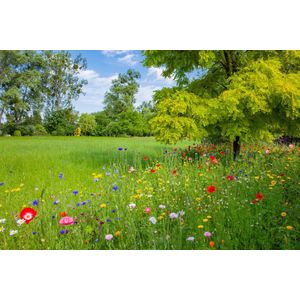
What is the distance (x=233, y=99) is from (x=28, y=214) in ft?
9.90

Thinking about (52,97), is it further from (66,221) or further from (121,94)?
(66,221)

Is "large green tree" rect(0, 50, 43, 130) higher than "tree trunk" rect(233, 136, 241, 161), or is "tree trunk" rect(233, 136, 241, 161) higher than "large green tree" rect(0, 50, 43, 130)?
"large green tree" rect(0, 50, 43, 130)

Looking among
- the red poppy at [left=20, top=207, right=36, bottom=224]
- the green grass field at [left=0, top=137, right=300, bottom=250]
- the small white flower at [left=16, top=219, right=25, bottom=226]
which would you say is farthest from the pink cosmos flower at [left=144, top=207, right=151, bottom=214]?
the small white flower at [left=16, top=219, right=25, bottom=226]

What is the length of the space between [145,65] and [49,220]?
233cm

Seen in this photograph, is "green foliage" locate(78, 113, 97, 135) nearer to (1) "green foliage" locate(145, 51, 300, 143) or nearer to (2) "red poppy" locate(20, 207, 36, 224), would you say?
(1) "green foliage" locate(145, 51, 300, 143)

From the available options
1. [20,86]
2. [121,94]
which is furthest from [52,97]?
[121,94]

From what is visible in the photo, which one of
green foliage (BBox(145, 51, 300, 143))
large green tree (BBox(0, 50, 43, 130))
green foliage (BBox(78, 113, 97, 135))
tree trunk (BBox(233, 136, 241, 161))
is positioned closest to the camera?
large green tree (BBox(0, 50, 43, 130))

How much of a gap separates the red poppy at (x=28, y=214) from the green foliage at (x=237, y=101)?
1.88 m

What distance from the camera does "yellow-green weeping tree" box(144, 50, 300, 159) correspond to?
4.50 metres

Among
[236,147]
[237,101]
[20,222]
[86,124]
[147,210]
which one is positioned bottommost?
[20,222]

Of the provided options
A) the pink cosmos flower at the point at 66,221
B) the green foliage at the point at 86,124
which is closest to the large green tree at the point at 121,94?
the green foliage at the point at 86,124

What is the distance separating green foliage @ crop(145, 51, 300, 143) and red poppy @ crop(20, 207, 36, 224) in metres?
1.88

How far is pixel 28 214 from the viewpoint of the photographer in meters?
3.26
